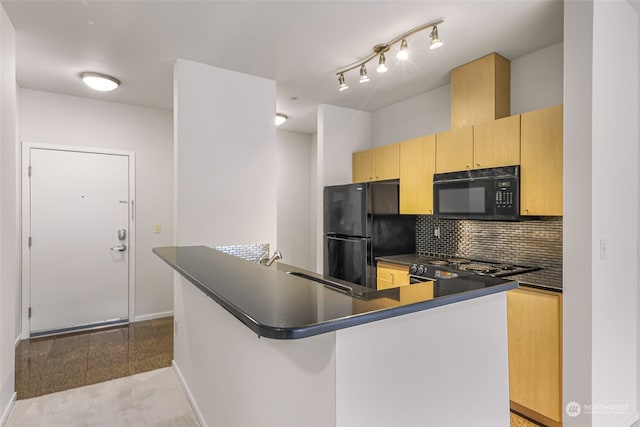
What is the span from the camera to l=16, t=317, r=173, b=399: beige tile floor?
8.80 feet

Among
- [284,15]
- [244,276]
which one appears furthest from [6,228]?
[284,15]

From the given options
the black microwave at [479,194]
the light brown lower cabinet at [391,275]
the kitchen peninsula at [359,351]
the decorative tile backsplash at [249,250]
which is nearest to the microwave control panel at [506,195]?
the black microwave at [479,194]

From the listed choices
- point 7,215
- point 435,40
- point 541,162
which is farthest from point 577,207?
point 7,215

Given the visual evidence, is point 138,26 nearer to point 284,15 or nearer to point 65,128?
point 284,15

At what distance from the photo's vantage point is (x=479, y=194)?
8.78 ft

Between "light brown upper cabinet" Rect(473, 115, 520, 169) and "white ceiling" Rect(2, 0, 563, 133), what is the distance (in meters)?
0.61

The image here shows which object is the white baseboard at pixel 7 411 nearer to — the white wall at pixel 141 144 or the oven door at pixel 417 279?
the white wall at pixel 141 144

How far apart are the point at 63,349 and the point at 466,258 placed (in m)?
4.00

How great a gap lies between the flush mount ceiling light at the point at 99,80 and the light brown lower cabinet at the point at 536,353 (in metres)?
3.85

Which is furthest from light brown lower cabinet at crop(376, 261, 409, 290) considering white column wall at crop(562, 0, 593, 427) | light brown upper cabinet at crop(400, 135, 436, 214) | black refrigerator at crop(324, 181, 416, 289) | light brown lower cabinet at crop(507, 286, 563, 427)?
white column wall at crop(562, 0, 593, 427)

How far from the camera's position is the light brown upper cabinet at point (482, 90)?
8.97 ft

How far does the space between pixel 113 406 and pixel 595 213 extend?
3.26 metres

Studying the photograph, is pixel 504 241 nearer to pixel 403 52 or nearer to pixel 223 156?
pixel 403 52

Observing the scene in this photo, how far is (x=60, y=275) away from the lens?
3730 mm
